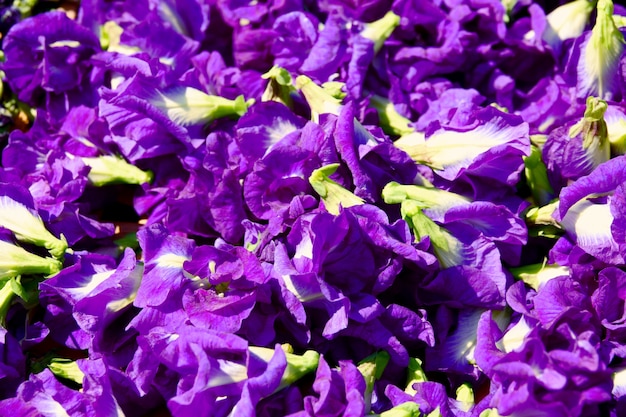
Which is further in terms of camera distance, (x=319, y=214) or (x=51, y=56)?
(x=51, y=56)

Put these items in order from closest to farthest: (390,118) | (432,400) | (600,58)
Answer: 1. (432,400)
2. (600,58)
3. (390,118)

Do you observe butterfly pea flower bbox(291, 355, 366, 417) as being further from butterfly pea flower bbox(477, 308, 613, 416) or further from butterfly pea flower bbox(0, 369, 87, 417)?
butterfly pea flower bbox(0, 369, 87, 417)

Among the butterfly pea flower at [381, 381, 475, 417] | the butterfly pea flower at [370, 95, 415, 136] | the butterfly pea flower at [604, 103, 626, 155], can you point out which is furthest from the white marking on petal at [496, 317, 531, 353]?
the butterfly pea flower at [370, 95, 415, 136]

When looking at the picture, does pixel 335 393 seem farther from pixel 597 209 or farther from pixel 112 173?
pixel 112 173

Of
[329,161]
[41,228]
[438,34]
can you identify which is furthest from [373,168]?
[41,228]

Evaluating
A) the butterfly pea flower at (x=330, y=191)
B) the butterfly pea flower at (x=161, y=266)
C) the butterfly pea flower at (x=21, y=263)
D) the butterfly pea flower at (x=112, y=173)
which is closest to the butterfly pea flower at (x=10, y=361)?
the butterfly pea flower at (x=21, y=263)

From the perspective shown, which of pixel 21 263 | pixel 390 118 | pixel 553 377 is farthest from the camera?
pixel 390 118

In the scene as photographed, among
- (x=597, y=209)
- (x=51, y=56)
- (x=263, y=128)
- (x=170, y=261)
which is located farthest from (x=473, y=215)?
(x=51, y=56)
